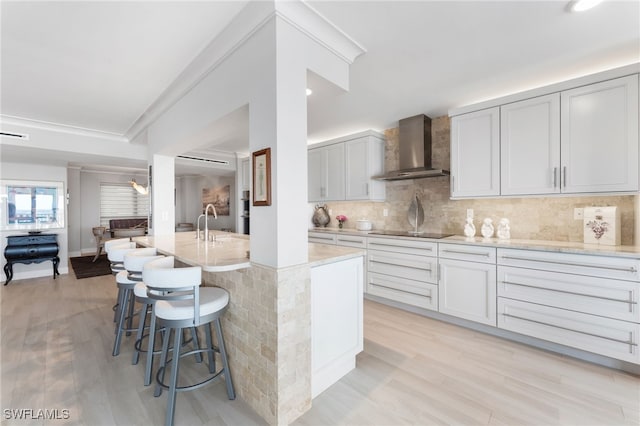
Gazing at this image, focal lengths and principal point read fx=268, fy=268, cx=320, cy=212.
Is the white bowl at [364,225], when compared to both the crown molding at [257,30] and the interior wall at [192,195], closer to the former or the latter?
the crown molding at [257,30]

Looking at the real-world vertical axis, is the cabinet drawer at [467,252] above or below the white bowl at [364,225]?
below

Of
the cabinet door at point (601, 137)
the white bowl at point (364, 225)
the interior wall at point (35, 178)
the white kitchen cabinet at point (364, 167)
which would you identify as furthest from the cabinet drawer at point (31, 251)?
the cabinet door at point (601, 137)

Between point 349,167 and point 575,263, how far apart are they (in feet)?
9.61

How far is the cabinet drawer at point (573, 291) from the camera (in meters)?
2.14

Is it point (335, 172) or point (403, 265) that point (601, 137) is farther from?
point (335, 172)

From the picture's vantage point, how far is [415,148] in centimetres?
365

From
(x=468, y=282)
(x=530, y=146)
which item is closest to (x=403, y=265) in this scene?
(x=468, y=282)

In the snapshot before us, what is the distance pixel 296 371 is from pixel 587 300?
2.53 m

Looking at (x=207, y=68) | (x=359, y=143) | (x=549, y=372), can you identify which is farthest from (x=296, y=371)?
(x=359, y=143)

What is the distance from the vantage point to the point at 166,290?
1.69 metres

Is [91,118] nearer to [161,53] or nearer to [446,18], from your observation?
[161,53]

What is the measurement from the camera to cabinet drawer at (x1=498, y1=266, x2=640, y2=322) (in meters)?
2.14

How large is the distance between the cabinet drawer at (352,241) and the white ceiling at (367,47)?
1.84 meters

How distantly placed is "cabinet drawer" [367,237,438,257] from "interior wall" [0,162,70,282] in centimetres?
638
